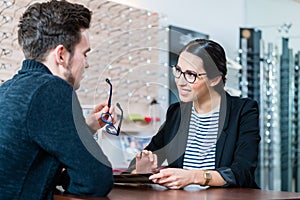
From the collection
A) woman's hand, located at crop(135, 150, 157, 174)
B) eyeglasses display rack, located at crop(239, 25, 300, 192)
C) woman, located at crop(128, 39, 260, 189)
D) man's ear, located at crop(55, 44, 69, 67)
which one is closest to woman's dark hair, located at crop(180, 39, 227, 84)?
woman, located at crop(128, 39, 260, 189)

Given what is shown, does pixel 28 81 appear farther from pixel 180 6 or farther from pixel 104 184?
pixel 180 6

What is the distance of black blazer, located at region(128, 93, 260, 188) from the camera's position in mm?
2051

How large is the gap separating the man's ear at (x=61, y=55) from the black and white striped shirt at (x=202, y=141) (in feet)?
2.52

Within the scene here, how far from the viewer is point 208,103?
2332mm

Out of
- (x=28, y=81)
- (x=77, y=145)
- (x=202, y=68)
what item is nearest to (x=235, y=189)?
(x=202, y=68)

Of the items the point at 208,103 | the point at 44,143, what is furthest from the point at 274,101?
the point at 44,143

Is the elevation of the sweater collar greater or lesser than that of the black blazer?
greater

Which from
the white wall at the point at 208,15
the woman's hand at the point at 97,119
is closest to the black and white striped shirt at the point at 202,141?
the woman's hand at the point at 97,119

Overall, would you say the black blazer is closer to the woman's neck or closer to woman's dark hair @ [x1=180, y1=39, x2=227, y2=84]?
the woman's neck

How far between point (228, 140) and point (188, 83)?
10.9 inches

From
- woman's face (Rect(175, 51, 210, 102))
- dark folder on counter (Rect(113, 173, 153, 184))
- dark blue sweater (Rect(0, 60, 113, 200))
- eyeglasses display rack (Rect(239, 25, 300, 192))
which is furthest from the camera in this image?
eyeglasses display rack (Rect(239, 25, 300, 192))

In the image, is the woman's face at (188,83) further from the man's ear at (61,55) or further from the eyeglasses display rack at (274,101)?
the eyeglasses display rack at (274,101)

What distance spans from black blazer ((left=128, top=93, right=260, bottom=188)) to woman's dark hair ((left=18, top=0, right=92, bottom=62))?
0.67 metres

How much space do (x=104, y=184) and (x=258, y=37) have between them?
3.90 metres
